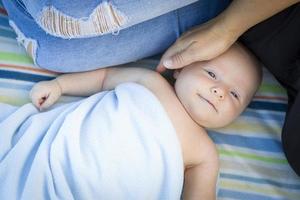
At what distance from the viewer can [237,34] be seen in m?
1.05

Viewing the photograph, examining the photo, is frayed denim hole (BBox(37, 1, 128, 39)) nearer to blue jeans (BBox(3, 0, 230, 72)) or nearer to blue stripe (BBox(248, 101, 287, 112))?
blue jeans (BBox(3, 0, 230, 72))

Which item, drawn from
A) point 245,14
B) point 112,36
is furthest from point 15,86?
point 245,14

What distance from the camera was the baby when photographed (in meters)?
1.12

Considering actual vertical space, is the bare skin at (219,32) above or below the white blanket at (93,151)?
above

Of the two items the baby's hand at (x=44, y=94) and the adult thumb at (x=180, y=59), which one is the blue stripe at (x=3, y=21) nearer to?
the baby's hand at (x=44, y=94)

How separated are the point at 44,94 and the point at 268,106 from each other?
61 centimetres

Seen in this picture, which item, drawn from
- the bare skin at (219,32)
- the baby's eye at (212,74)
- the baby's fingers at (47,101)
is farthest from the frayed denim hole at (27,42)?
the baby's eye at (212,74)

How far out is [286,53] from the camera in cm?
106

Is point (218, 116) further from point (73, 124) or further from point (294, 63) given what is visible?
point (73, 124)

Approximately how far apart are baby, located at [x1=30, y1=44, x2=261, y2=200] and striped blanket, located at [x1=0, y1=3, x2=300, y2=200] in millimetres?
50

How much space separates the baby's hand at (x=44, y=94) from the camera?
46.0 inches

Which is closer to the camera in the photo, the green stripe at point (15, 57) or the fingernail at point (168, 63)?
the fingernail at point (168, 63)

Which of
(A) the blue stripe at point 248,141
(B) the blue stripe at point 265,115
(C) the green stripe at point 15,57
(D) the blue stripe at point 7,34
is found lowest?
(A) the blue stripe at point 248,141

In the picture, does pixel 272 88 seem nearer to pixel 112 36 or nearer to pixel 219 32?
pixel 219 32
